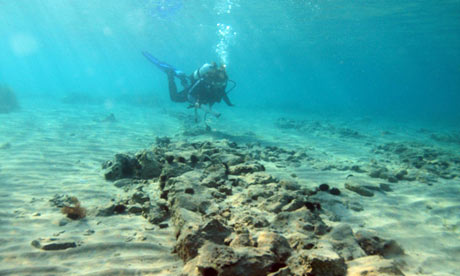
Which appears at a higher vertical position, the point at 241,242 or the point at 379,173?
the point at 379,173

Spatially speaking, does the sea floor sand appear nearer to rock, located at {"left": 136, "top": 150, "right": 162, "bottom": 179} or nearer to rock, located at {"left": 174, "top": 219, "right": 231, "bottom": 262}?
rock, located at {"left": 174, "top": 219, "right": 231, "bottom": 262}

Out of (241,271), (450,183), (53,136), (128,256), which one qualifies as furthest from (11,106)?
(450,183)

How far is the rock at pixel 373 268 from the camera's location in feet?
7.09

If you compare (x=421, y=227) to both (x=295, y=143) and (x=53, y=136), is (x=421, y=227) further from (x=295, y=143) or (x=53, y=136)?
(x=53, y=136)

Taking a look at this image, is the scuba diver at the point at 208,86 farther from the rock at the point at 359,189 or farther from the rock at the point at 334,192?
the rock at the point at 334,192

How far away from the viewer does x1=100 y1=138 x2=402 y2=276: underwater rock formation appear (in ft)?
7.27

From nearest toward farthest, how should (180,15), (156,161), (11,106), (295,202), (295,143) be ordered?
1. (295,202)
2. (156,161)
3. (295,143)
4. (11,106)
5. (180,15)

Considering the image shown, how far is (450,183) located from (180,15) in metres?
34.2

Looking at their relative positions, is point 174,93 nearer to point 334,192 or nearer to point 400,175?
point 400,175

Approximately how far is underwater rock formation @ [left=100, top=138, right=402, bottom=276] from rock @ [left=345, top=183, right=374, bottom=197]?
761 mm

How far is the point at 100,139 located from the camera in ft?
33.5

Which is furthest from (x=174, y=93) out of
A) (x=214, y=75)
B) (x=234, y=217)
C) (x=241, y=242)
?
(x=241, y=242)

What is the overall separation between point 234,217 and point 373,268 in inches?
69.2

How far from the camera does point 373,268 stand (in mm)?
2232
